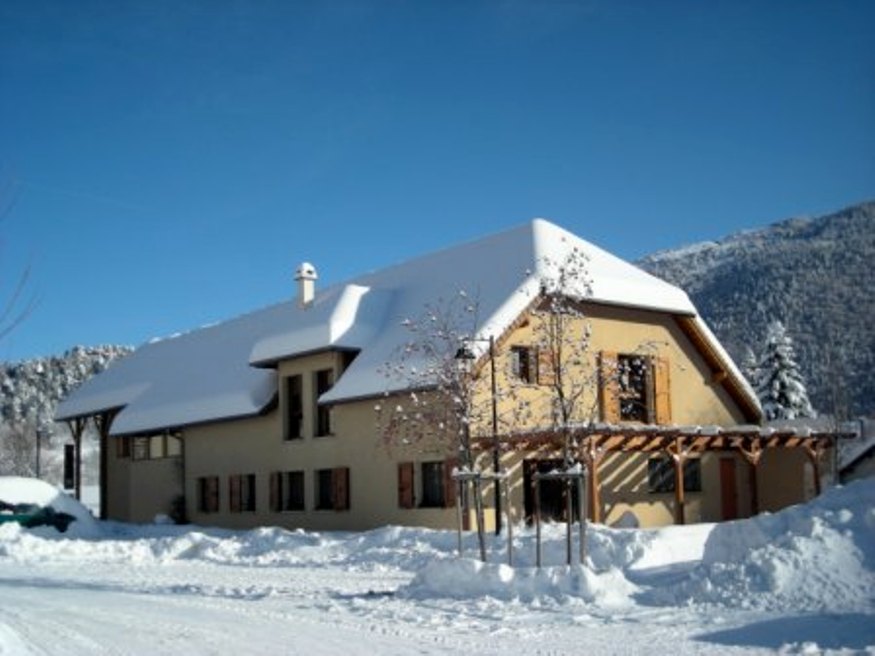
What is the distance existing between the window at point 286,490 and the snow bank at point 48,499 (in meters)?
6.01

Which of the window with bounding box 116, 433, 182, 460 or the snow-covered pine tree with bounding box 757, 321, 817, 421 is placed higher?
the snow-covered pine tree with bounding box 757, 321, 817, 421

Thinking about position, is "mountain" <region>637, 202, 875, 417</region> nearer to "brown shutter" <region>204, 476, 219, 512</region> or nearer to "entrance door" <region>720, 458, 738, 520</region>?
"entrance door" <region>720, 458, 738, 520</region>

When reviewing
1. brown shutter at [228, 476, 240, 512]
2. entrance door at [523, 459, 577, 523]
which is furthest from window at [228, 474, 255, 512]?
entrance door at [523, 459, 577, 523]

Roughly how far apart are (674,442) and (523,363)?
4243 mm

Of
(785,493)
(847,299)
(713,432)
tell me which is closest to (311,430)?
(713,432)

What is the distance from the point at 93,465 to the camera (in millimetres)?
122062

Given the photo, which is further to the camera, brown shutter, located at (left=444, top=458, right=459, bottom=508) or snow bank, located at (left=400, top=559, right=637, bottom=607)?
brown shutter, located at (left=444, top=458, right=459, bottom=508)

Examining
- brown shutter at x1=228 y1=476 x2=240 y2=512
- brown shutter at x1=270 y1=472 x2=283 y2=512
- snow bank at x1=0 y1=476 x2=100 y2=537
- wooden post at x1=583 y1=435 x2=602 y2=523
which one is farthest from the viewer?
brown shutter at x1=228 y1=476 x2=240 y2=512

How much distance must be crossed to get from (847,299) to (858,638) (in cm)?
6724

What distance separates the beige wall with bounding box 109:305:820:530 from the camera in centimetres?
2764

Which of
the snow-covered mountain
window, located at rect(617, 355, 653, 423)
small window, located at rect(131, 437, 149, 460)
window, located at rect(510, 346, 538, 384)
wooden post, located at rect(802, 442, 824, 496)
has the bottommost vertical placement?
wooden post, located at rect(802, 442, 824, 496)

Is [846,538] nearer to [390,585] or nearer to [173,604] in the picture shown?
[390,585]

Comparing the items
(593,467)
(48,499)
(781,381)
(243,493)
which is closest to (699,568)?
(593,467)

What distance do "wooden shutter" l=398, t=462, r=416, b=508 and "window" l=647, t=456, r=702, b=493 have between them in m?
6.93
